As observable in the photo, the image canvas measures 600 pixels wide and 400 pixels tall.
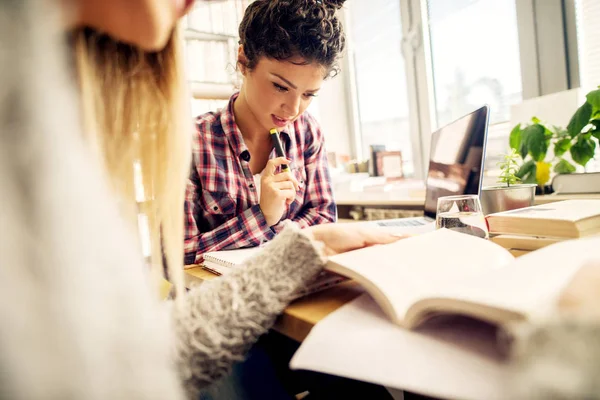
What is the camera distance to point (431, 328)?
357 mm

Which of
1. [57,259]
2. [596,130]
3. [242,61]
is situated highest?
[242,61]

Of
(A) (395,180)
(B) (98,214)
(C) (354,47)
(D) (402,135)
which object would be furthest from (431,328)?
(C) (354,47)

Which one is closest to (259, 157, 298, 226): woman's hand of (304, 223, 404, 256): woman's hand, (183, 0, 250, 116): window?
(304, 223, 404, 256): woman's hand

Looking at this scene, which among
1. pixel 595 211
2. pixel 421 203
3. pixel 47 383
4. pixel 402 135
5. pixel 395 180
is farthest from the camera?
pixel 402 135

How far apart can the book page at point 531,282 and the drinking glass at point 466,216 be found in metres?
0.24

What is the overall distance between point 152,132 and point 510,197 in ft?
2.61

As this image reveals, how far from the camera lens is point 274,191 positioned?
97 centimetres

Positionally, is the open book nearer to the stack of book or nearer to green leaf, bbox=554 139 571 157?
the stack of book

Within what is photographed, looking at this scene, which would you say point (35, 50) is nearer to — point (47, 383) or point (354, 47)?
point (47, 383)

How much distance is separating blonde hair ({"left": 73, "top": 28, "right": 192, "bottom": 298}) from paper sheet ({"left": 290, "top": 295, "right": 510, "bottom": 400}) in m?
0.22

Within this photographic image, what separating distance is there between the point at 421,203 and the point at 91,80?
4.61ft

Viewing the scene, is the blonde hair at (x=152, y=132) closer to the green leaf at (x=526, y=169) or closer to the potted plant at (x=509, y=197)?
the potted plant at (x=509, y=197)

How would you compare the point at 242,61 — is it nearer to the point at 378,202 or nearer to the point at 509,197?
the point at 509,197

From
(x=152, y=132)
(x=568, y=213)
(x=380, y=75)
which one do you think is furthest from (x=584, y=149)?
(x=380, y=75)
